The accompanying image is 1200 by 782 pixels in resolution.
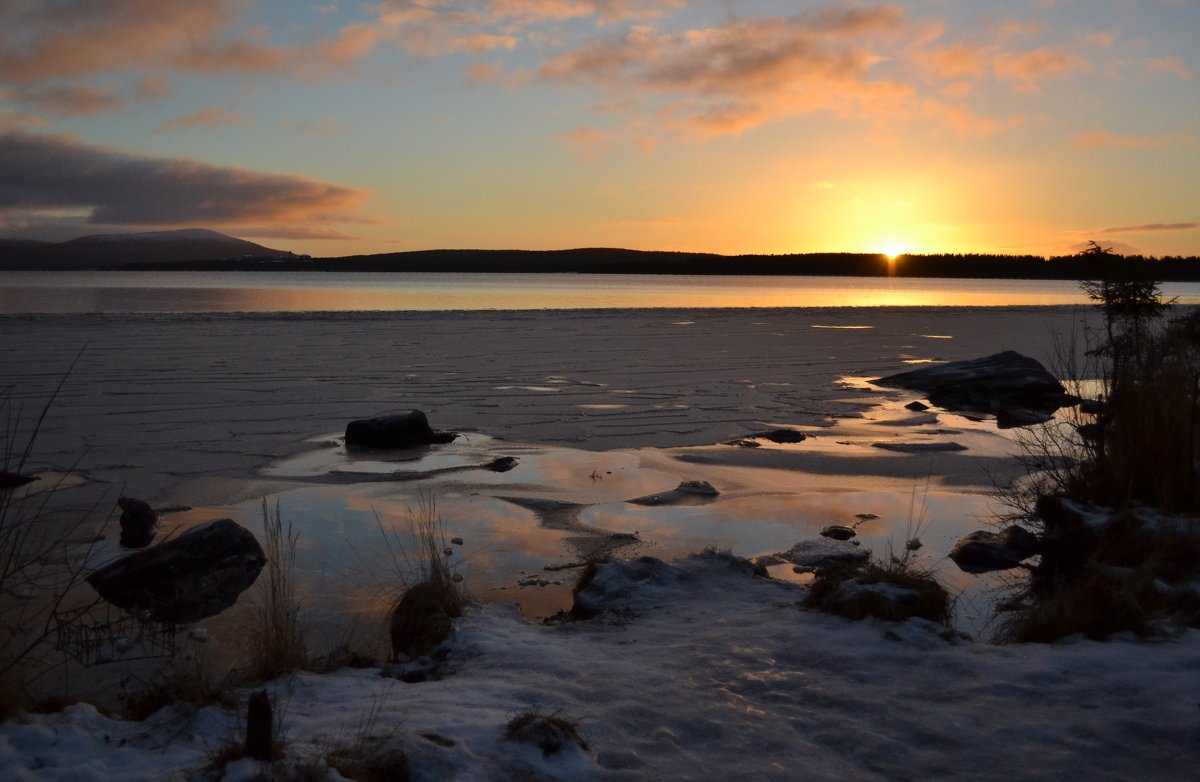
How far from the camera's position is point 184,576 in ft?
19.6

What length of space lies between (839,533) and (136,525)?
17.5ft

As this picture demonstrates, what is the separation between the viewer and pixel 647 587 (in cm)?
597

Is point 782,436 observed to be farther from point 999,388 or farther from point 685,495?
point 999,388

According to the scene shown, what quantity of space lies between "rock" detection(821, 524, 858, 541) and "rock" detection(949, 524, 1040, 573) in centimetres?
77

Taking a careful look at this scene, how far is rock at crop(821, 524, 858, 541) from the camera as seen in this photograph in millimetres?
7430

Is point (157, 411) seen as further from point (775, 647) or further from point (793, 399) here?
point (775, 647)

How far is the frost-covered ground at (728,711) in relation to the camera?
361cm

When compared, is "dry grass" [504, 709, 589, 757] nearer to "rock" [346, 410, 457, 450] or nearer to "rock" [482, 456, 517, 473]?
"rock" [482, 456, 517, 473]

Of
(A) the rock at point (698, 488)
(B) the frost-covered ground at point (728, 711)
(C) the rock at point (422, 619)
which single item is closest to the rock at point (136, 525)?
(C) the rock at point (422, 619)

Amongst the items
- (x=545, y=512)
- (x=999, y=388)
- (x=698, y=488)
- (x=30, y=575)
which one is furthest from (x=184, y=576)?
(x=999, y=388)

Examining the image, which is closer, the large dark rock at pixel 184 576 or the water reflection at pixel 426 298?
the large dark rock at pixel 184 576

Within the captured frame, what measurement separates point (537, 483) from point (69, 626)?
453 cm

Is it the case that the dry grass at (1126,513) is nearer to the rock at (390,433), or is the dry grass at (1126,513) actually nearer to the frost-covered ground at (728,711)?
the frost-covered ground at (728,711)

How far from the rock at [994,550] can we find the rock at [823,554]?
77 centimetres
